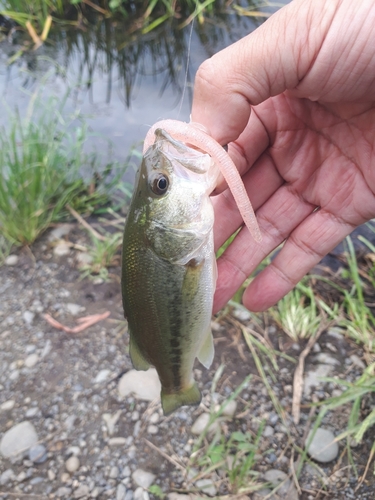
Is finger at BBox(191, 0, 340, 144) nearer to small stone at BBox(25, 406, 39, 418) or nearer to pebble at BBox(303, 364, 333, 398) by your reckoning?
pebble at BBox(303, 364, 333, 398)

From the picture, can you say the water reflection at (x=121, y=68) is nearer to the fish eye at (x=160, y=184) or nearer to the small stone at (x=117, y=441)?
the small stone at (x=117, y=441)

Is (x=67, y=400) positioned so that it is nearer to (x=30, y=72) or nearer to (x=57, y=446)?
(x=57, y=446)

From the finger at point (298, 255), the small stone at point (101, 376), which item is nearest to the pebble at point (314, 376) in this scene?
the finger at point (298, 255)

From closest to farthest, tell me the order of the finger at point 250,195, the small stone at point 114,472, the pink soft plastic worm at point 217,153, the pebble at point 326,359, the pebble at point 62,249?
1. the pink soft plastic worm at point 217,153
2. the finger at point 250,195
3. the small stone at point 114,472
4. the pebble at point 326,359
5. the pebble at point 62,249

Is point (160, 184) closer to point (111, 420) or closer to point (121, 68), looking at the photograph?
point (111, 420)

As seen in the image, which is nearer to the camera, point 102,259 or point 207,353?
point 207,353

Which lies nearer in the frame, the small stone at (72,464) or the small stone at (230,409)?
the small stone at (72,464)

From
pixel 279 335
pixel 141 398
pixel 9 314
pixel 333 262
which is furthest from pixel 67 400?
pixel 333 262

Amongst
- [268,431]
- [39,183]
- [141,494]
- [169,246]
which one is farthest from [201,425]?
[39,183]
